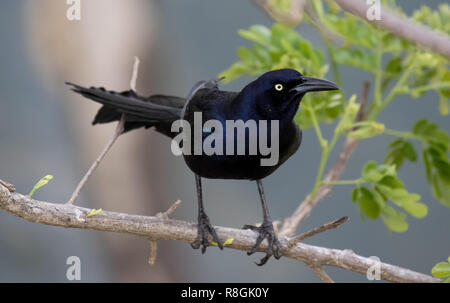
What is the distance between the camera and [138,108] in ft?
6.60

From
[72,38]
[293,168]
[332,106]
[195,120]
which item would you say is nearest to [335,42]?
[332,106]

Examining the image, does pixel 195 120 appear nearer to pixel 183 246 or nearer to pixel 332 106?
pixel 332 106

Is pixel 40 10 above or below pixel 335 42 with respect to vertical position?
above

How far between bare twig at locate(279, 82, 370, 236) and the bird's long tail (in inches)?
23.3

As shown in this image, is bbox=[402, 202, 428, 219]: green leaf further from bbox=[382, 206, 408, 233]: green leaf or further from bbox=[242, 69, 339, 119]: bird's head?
bbox=[242, 69, 339, 119]: bird's head

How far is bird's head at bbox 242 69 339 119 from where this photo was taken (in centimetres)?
161

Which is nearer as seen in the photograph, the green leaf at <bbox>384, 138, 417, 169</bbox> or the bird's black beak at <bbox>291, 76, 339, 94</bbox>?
the bird's black beak at <bbox>291, 76, 339, 94</bbox>

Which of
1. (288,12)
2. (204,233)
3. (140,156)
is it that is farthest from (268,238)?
(140,156)

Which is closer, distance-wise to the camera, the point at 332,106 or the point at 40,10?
the point at 332,106

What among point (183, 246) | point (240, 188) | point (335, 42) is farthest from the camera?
point (240, 188)

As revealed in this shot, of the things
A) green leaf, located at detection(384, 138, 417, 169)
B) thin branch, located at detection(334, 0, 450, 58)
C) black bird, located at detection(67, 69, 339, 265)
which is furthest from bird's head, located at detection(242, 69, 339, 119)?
green leaf, located at detection(384, 138, 417, 169)
